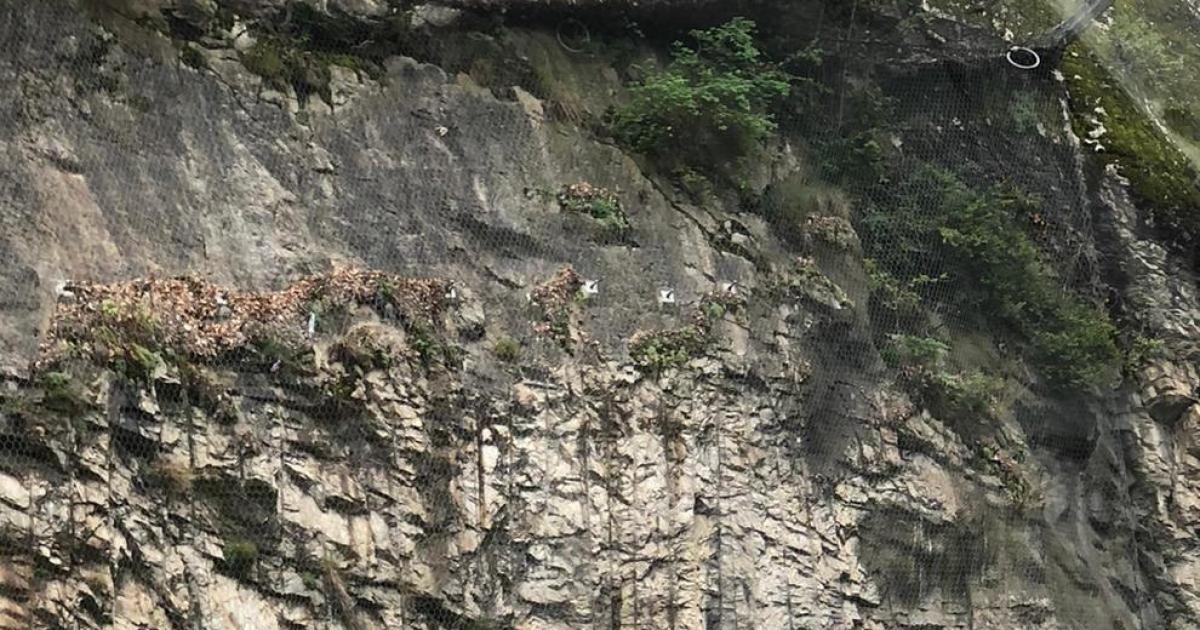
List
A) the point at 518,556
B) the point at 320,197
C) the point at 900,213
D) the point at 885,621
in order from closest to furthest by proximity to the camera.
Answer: the point at 518,556, the point at 320,197, the point at 885,621, the point at 900,213

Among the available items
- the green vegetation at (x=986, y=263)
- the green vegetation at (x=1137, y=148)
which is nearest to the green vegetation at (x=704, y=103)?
the green vegetation at (x=986, y=263)

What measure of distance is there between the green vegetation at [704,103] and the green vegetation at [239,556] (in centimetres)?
456

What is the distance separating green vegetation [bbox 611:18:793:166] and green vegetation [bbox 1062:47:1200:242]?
3.57 meters

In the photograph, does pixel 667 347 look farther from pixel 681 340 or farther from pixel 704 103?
pixel 704 103

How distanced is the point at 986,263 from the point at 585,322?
3.89m

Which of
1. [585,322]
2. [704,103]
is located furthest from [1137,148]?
[585,322]

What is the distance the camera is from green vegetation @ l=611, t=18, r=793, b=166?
955cm

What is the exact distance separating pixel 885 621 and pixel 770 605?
1.09 m

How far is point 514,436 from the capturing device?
7688mm

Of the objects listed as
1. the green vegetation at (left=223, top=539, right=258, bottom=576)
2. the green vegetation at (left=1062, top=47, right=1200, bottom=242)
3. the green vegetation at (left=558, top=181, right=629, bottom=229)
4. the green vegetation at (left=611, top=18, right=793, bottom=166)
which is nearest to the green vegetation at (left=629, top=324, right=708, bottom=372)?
the green vegetation at (left=558, top=181, right=629, bottom=229)

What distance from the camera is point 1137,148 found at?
11633 millimetres

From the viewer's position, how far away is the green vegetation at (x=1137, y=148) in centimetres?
1133

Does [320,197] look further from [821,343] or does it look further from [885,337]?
[885,337]

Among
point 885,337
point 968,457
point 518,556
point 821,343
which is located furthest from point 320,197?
point 968,457
